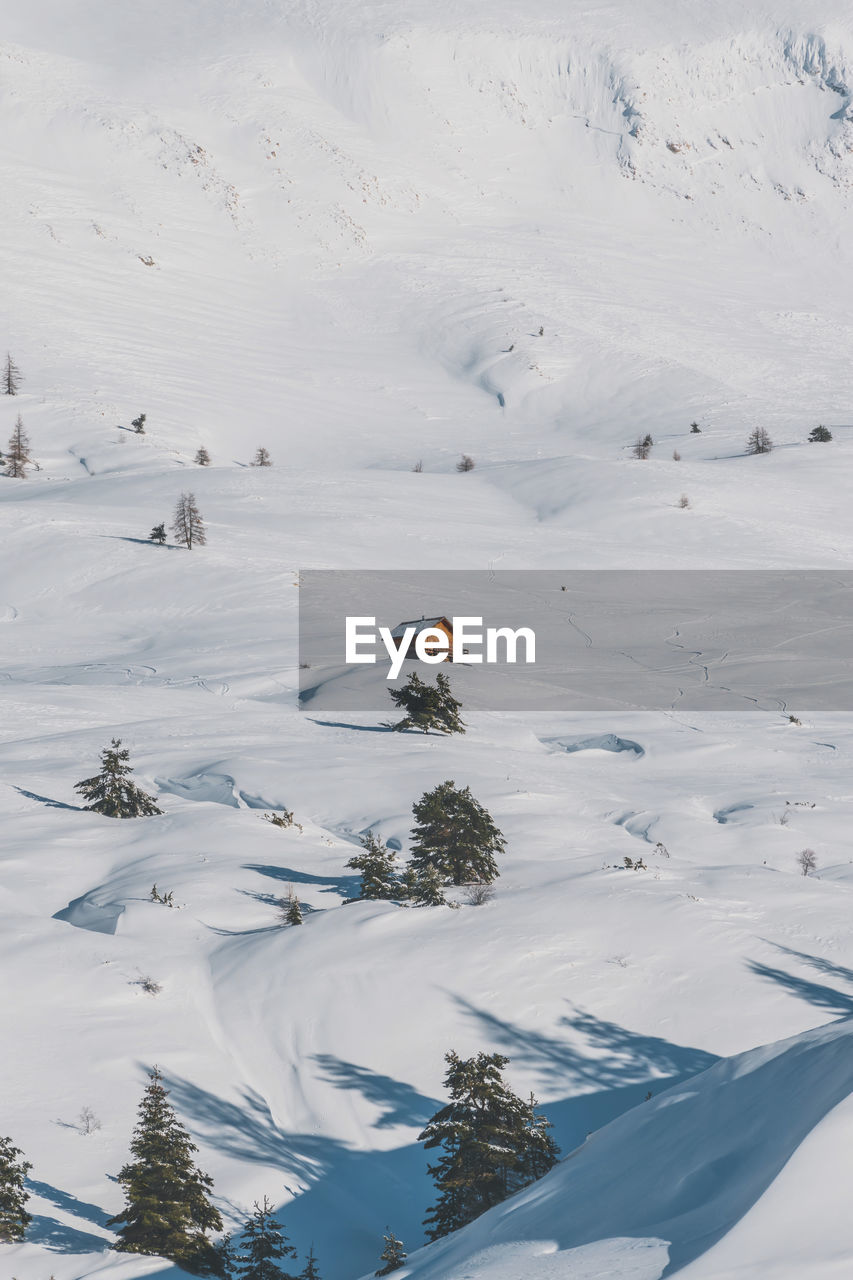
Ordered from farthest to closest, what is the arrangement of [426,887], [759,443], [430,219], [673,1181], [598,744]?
[430,219], [759,443], [598,744], [426,887], [673,1181]

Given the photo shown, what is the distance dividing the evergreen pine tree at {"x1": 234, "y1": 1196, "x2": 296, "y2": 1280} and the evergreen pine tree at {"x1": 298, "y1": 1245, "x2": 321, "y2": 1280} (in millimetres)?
106

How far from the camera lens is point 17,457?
64312 millimetres

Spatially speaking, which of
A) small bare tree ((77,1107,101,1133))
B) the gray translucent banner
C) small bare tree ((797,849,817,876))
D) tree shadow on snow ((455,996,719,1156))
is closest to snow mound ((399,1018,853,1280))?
tree shadow on snow ((455,996,719,1156))

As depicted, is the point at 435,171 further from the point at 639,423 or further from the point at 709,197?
the point at 639,423

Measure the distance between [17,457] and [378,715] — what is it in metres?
40.5

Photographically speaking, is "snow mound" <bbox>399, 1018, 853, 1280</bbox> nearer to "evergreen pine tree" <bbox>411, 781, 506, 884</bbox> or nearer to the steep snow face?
"evergreen pine tree" <bbox>411, 781, 506, 884</bbox>

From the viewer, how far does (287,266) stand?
4690 inches

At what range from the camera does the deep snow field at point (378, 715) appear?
36.9 feet

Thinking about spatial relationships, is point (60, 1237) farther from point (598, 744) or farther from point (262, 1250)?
point (598, 744)

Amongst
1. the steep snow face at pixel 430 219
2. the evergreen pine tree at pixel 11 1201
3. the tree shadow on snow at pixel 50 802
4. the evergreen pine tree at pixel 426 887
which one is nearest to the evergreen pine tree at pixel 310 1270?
the evergreen pine tree at pixel 11 1201

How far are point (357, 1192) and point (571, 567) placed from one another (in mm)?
39054

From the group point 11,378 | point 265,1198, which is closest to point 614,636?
point 265,1198

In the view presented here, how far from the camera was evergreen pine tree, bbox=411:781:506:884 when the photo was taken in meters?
17.1

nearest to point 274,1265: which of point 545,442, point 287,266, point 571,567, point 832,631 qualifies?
point 832,631
